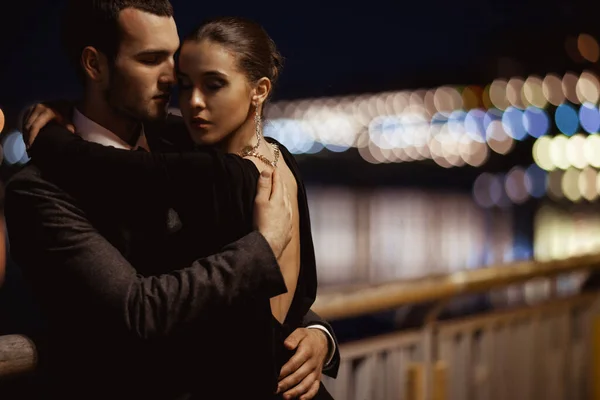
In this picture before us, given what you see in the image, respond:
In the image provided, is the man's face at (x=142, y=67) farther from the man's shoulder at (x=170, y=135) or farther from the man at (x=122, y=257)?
the man's shoulder at (x=170, y=135)

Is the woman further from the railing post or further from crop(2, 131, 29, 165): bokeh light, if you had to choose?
crop(2, 131, 29, 165): bokeh light

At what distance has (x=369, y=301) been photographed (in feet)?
11.1

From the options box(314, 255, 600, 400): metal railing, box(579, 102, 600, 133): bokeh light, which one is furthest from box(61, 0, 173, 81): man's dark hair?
box(579, 102, 600, 133): bokeh light

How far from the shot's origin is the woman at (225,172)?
1999 mm

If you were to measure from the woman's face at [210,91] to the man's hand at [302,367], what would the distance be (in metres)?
0.59

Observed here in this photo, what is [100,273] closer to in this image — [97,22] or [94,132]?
[94,132]

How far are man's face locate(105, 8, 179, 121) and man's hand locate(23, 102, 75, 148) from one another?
14 centimetres

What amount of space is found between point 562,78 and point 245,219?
107 meters

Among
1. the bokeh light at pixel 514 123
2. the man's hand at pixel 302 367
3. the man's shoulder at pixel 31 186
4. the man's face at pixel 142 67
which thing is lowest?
the bokeh light at pixel 514 123

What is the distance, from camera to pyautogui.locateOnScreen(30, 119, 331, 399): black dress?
1991 mm

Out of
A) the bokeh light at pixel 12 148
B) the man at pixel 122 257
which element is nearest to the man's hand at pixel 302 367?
the man at pixel 122 257

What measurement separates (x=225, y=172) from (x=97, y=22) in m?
0.51

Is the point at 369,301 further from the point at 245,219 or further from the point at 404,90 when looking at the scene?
the point at 404,90

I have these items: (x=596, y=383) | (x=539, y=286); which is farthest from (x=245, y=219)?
(x=539, y=286)
